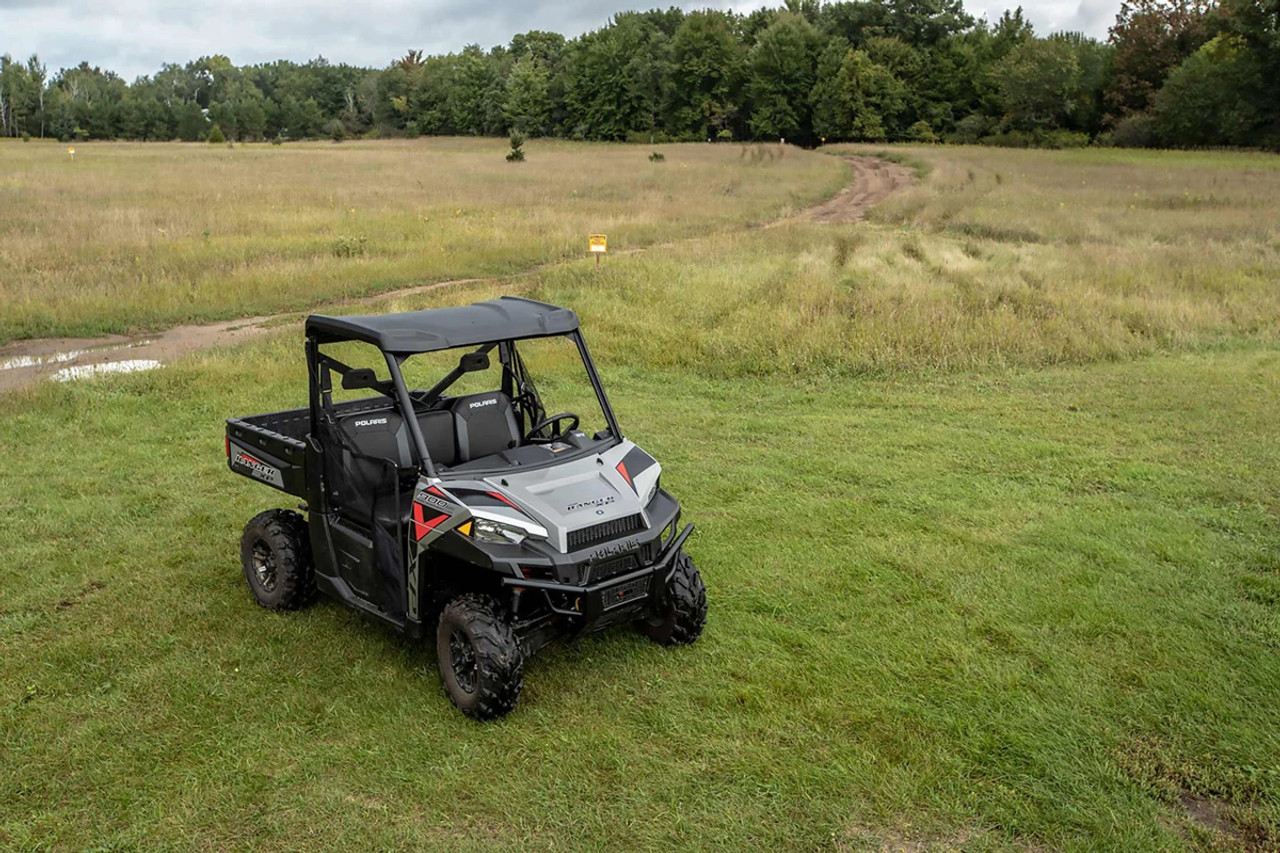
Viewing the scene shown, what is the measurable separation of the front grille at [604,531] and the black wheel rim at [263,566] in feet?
8.40

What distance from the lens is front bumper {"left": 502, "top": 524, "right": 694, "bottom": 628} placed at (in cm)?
480

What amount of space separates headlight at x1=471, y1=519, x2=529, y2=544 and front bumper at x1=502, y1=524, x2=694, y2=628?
0.66ft

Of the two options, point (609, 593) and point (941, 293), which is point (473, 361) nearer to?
point (609, 593)

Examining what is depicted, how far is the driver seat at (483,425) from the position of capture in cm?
598

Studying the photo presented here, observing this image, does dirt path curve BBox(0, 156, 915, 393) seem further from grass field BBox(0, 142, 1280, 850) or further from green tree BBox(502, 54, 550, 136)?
green tree BBox(502, 54, 550, 136)

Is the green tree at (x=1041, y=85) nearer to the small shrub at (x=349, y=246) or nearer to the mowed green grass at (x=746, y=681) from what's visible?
the small shrub at (x=349, y=246)

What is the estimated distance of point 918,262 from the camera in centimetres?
1888

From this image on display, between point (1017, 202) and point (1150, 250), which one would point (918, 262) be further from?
point (1017, 202)

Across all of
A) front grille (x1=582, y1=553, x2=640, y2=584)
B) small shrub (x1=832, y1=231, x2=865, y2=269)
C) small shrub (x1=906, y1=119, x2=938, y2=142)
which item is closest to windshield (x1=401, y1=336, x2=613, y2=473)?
front grille (x1=582, y1=553, x2=640, y2=584)

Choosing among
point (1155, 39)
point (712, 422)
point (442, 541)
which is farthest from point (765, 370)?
point (1155, 39)

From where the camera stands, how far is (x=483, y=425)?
241 inches

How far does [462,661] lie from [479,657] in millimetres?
290

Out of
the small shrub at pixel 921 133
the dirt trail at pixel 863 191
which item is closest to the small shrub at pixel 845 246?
the dirt trail at pixel 863 191

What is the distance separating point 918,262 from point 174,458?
14215mm
